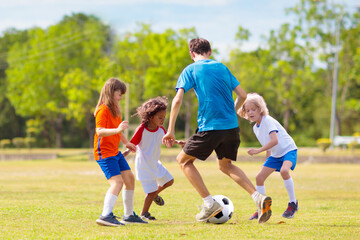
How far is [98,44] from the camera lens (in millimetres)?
63719

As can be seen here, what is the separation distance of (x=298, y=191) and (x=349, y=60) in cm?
4289

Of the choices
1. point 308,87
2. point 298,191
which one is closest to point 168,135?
point 298,191

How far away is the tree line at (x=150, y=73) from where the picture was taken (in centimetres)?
4859

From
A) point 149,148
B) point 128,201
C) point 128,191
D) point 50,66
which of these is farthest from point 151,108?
point 50,66

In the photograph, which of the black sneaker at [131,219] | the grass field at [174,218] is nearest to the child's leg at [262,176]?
the grass field at [174,218]

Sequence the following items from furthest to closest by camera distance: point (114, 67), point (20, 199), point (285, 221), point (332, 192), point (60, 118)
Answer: point (60, 118) → point (114, 67) → point (332, 192) → point (20, 199) → point (285, 221)

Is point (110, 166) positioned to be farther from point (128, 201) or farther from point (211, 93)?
point (211, 93)

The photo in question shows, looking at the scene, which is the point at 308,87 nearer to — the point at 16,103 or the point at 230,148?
the point at 16,103

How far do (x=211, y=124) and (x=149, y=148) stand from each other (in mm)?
1242

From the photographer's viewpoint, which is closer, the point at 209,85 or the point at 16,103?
the point at 209,85

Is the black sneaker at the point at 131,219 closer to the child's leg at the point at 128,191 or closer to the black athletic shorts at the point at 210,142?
the child's leg at the point at 128,191

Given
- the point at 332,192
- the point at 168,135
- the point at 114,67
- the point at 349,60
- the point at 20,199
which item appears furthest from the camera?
the point at 349,60

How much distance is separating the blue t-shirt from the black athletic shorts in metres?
0.06

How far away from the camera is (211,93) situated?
6523 mm
